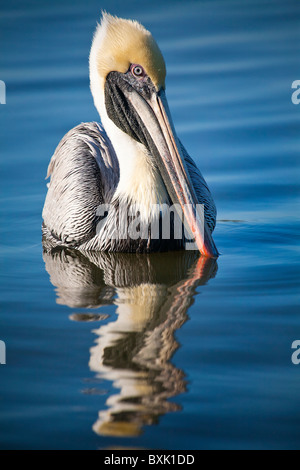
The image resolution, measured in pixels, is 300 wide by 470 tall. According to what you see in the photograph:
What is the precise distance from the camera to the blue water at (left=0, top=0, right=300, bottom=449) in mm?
3271

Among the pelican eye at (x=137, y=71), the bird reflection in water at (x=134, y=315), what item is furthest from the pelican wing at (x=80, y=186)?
the pelican eye at (x=137, y=71)

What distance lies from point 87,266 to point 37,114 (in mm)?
4242

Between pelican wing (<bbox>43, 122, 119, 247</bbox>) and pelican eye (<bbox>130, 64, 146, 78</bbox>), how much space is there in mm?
1036

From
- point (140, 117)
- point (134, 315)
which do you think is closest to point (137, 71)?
point (140, 117)

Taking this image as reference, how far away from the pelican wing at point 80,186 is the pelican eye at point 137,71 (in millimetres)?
1036

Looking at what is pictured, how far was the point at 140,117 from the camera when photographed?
547 cm

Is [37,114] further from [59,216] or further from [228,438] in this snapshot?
[228,438]

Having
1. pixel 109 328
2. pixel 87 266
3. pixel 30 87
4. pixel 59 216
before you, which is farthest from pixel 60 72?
pixel 109 328

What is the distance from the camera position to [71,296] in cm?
479

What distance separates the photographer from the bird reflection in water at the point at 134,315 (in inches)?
132
